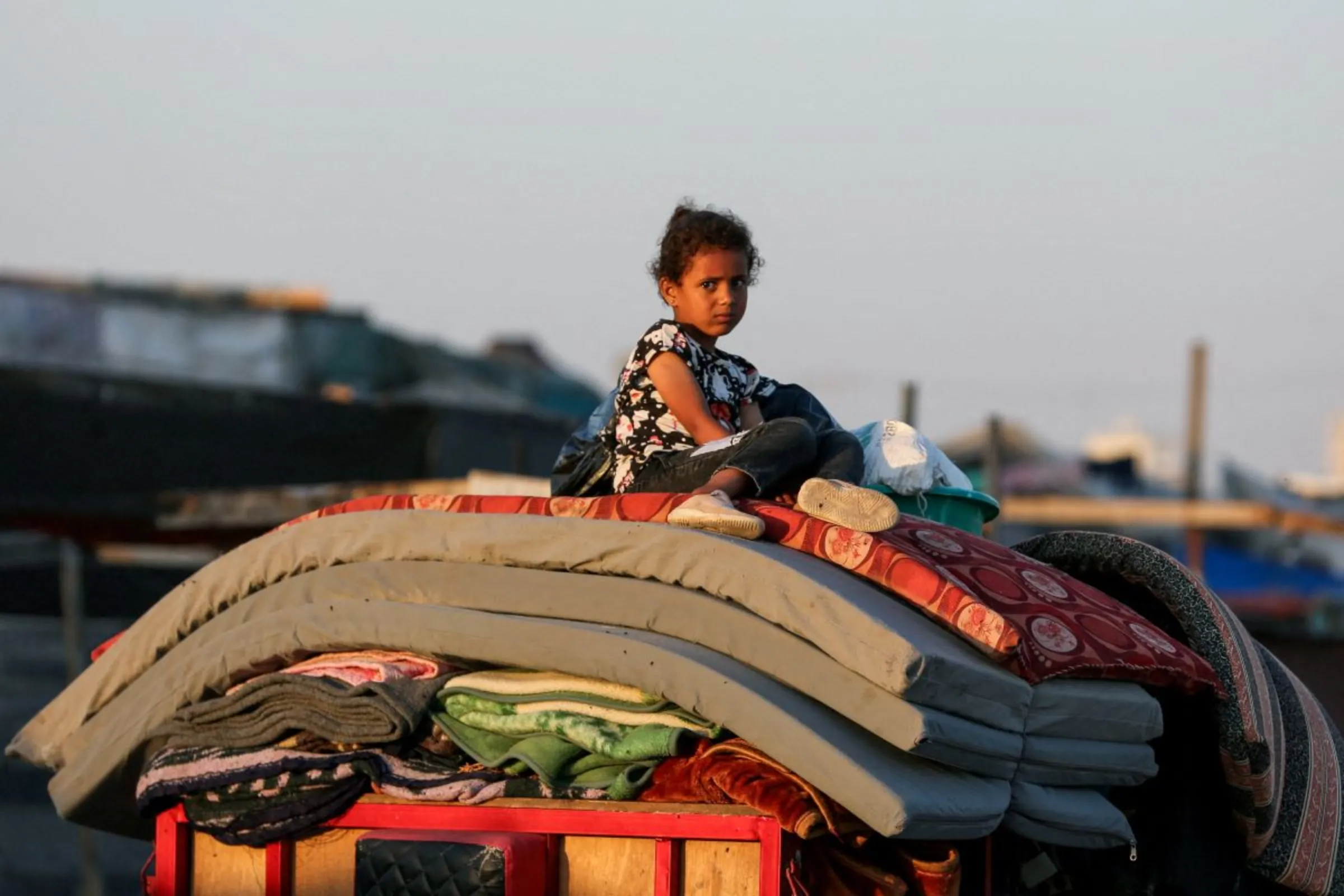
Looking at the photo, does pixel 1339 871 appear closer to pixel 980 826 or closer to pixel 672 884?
pixel 980 826

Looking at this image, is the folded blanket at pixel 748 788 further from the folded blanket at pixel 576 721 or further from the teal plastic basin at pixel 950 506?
the teal plastic basin at pixel 950 506

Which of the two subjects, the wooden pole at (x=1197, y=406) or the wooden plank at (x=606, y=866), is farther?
the wooden pole at (x=1197, y=406)

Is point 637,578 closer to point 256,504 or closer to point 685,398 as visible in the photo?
point 685,398

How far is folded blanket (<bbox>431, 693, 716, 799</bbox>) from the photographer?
2.88m

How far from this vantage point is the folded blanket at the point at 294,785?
2979mm

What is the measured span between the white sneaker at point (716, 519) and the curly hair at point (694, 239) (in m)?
0.90

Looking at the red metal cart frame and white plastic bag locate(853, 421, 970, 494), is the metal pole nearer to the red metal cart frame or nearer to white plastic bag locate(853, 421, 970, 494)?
the red metal cart frame

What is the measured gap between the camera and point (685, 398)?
3.63m

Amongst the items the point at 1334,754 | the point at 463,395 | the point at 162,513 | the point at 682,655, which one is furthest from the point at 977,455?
the point at 682,655

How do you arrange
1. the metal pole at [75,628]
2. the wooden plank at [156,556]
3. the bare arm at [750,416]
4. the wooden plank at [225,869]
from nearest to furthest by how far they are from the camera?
1. the wooden plank at [225,869]
2. the bare arm at [750,416]
3. the metal pole at [75,628]
4. the wooden plank at [156,556]

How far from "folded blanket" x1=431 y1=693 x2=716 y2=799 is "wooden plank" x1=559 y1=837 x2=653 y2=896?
0.08m

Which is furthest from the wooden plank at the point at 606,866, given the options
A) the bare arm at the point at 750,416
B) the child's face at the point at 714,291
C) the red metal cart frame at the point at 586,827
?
the child's face at the point at 714,291

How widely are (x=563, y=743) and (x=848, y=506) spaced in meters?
0.66

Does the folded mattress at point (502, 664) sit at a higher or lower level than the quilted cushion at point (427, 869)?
higher
